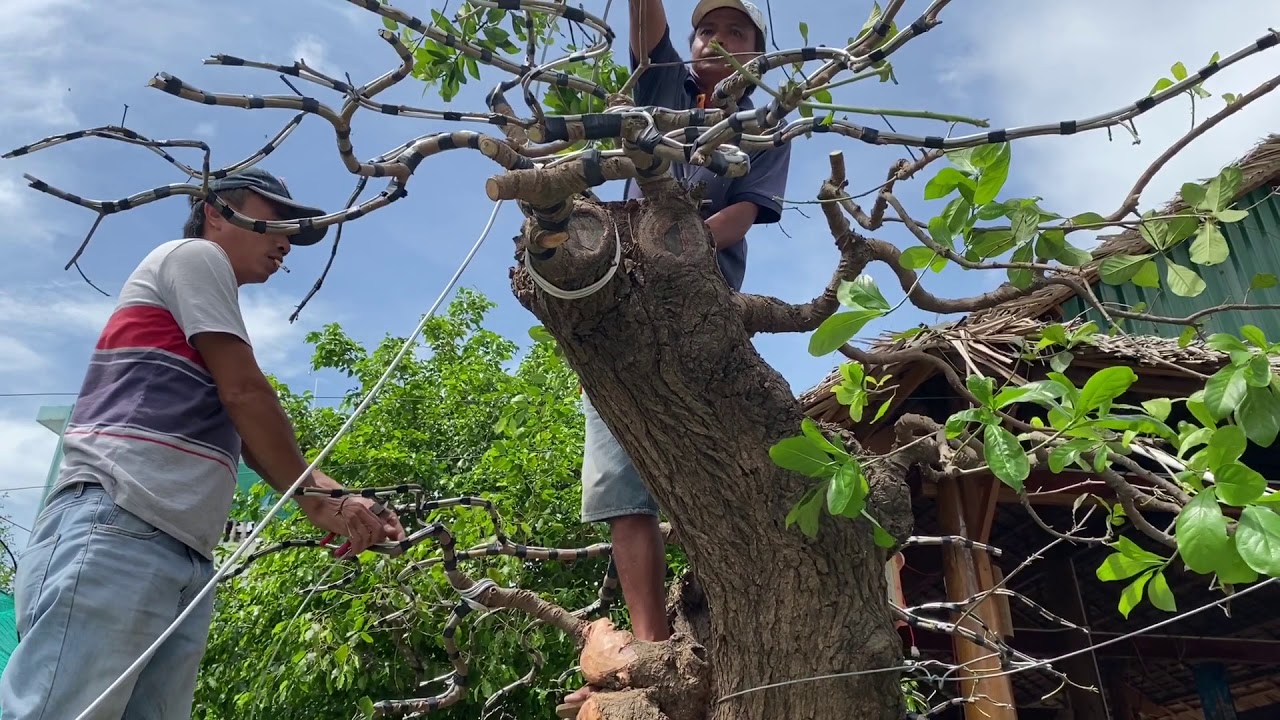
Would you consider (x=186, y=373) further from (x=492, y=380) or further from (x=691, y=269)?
(x=492, y=380)

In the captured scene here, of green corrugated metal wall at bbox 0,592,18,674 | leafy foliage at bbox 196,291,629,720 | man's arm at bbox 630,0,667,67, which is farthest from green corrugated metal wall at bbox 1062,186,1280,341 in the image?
green corrugated metal wall at bbox 0,592,18,674

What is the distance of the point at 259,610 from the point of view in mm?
5746

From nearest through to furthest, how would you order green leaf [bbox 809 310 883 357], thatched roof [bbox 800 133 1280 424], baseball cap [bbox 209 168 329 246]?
green leaf [bbox 809 310 883 357]
baseball cap [bbox 209 168 329 246]
thatched roof [bbox 800 133 1280 424]

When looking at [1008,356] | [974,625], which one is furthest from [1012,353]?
[974,625]

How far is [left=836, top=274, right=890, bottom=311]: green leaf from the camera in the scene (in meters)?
1.35

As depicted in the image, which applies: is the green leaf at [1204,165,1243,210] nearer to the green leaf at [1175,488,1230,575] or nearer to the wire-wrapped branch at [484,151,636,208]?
the green leaf at [1175,488,1230,575]

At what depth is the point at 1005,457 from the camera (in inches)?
52.1

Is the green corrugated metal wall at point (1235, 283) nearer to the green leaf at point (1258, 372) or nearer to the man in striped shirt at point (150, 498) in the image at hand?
the green leaf at point (1258, 372)

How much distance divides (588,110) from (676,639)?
4.66 ft

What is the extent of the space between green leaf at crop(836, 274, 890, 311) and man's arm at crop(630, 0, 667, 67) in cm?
99

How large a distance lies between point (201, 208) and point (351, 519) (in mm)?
883

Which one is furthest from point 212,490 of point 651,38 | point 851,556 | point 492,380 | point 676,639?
point 492,380

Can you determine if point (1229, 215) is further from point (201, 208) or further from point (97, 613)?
point (201, 208)

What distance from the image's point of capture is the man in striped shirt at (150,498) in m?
1.49
